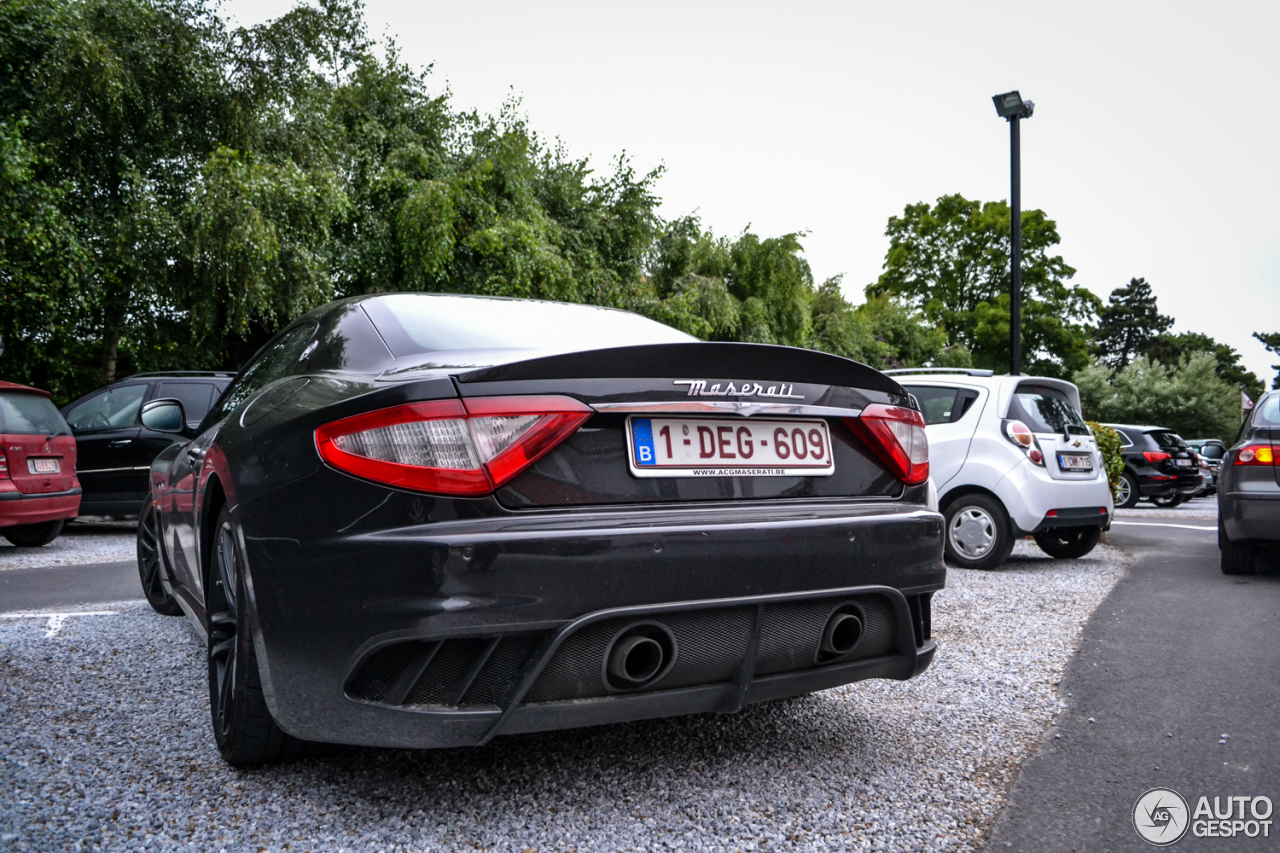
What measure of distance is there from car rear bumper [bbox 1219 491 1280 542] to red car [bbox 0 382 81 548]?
973 cm

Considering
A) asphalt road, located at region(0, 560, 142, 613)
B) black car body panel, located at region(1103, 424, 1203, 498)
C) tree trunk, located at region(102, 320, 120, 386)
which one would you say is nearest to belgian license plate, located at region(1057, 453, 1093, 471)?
asphalt road, located at region(0, 560, 142, 613)

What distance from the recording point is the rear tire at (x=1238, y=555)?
8016 mm

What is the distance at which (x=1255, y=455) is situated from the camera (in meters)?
7.69

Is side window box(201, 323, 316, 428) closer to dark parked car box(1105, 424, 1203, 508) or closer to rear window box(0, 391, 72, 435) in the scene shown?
rear window box(0, 391, 72, 435)

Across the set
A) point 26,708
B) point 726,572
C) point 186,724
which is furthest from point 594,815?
point 26,708

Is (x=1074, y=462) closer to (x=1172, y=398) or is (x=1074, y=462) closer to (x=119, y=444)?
(x=119, y=444)

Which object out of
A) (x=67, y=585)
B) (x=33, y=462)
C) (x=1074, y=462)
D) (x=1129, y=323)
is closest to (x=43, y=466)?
(x=33, y=462)

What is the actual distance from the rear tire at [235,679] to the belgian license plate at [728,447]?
44.4 inches

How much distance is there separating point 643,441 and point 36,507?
8362 mm

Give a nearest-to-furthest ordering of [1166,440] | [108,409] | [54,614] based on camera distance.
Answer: [54,614] < [108,409] < [1166,440]

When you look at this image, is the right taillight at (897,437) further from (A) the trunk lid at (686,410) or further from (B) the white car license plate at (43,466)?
(B) the white car license plate at (43,466)

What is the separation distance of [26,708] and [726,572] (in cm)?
269

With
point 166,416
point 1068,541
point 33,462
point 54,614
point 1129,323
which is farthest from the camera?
point 1129,323

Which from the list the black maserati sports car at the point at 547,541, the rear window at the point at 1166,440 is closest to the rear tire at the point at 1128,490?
the rear window at the point at 1166,440
